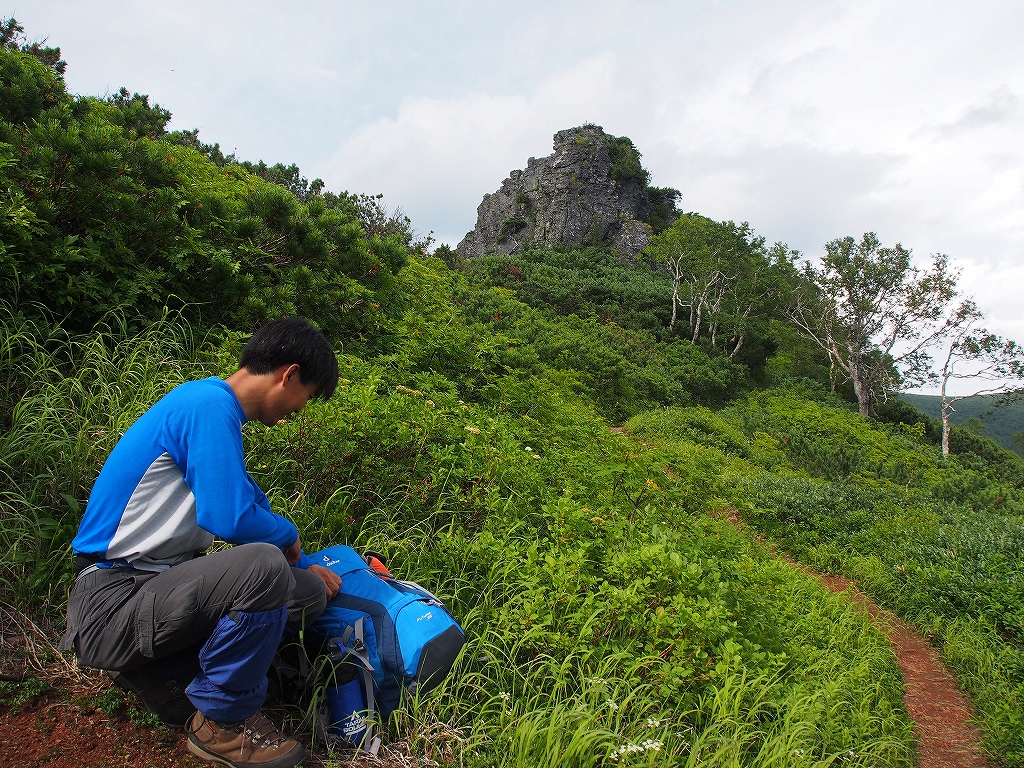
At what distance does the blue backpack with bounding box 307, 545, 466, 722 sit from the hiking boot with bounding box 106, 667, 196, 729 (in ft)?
1.50

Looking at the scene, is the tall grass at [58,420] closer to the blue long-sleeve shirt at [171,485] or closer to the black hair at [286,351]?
the blue long-sleeve shirt at [171,485]

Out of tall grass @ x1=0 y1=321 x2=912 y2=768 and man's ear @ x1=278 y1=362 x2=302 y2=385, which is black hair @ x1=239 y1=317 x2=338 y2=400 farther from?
tall grass @ x1=0 y1=321 x2=912 y2=768

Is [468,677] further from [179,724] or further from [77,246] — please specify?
[77,246]

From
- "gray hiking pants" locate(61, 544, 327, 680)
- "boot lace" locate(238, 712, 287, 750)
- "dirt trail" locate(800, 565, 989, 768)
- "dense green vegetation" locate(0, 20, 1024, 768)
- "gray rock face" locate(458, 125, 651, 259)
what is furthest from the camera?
"gray rock face" locate(458, 125, 651, 259)

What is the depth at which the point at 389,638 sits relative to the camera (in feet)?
6.98

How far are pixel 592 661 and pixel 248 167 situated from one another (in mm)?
13095

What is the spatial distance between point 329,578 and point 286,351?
90cm

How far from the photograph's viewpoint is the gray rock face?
3988 cm

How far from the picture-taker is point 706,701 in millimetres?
2518

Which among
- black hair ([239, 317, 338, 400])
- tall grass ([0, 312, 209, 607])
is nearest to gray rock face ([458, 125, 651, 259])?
tall grass ([0, 312, 209, 607])

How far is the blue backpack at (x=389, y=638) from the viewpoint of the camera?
212 centimetres

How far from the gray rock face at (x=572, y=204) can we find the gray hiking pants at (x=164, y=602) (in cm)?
3838

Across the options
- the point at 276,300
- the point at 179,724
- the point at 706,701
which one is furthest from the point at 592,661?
the point at 276,300

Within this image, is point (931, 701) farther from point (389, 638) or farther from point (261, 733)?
point (261, 733)
